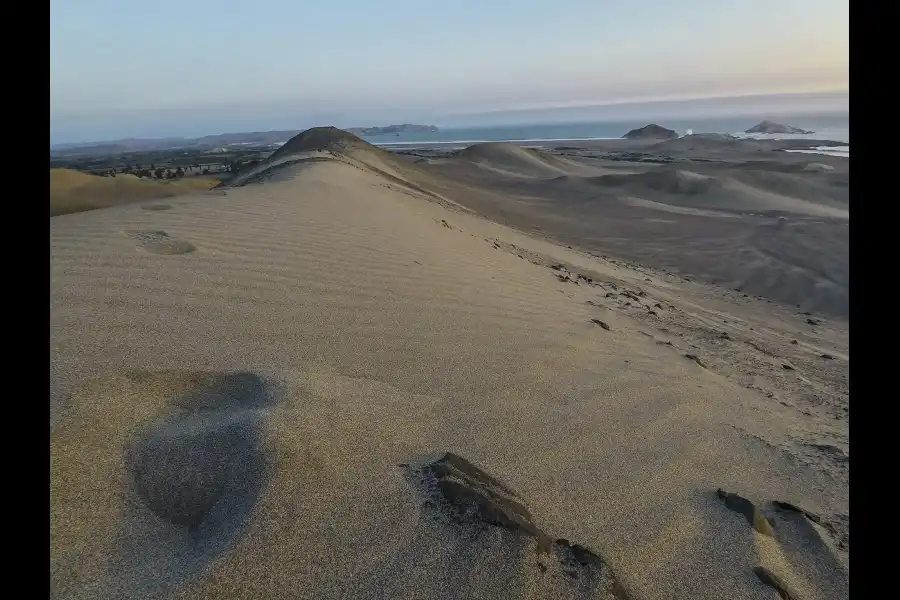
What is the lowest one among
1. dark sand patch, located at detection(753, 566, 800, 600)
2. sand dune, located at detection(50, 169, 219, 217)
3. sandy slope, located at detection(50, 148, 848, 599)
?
dark sand patch, located at detection(753, 566, 800, 600)

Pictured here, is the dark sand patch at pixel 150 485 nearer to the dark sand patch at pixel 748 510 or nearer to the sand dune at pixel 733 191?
the dark sand patch at pixel 748 510

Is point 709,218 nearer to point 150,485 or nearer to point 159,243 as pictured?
point 159,243

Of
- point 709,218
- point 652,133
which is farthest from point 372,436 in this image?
point 652,133

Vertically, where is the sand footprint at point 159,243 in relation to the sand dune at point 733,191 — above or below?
below

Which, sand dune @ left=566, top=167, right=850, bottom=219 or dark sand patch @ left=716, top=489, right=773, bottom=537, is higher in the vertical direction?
sand dune @ left=566, top=167, right=850, bottom=219

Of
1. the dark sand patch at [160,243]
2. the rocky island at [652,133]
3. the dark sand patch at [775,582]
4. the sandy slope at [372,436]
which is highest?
the rocky island at [652,133]

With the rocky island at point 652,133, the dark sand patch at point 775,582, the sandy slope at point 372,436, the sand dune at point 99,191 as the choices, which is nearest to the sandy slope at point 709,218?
the sandy slope at point 372,436

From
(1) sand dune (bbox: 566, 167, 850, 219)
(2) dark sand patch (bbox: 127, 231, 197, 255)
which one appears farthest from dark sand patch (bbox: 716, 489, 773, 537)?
(1) sand dune (bbox: 566, 167, 850, 219)

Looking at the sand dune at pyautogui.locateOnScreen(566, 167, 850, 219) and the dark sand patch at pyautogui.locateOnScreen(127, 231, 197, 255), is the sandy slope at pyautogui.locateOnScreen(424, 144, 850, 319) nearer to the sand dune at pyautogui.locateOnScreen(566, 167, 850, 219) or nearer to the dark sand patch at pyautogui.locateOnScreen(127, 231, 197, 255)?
the sand dune at pyautogui.locateOnScreen(566, 167, 850, 219)
